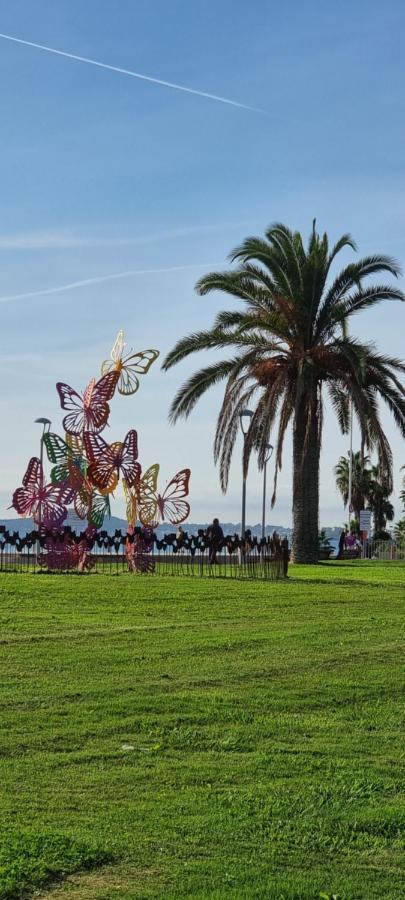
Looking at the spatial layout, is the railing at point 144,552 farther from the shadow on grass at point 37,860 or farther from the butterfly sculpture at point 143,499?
the shadow on grass at point 37,860

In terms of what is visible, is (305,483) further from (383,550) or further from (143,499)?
(383,550)

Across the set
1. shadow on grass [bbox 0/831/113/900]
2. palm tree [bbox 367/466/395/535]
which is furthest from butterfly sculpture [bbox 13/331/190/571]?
palm tree [bbox 367/466/395/535]

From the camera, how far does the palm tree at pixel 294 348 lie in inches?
1240

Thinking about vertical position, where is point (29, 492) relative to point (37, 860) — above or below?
above

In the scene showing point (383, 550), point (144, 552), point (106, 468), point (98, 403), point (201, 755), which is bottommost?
point (201, 755)

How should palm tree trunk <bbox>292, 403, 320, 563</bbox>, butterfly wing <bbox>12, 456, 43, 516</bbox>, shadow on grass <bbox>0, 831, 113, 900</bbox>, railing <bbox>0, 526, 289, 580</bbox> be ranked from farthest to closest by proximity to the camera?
palm tree trunk <bbox>292, 403, 320, 563</bbox>, butterfly wing <bbox>12, 456, 43, 516</bbox>, railing <bbox>0, 526, 289, 580</bbox>, shadow on grass <bbox>0, 831, 113, 900</bbox>

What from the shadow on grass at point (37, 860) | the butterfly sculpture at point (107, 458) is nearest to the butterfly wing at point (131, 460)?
the butterfly sculpture at point (107, 458)

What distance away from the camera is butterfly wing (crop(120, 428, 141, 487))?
25.9 m

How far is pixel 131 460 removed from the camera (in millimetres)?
26172

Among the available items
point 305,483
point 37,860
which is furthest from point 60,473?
point 37,860

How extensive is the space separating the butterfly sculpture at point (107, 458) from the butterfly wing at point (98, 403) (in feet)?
1.44

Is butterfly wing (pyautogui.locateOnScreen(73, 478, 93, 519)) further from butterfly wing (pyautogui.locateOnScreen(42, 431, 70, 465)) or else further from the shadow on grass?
the shadow on grass

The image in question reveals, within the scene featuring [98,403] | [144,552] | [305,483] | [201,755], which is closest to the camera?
[201,755]

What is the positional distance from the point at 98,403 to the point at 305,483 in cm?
756
